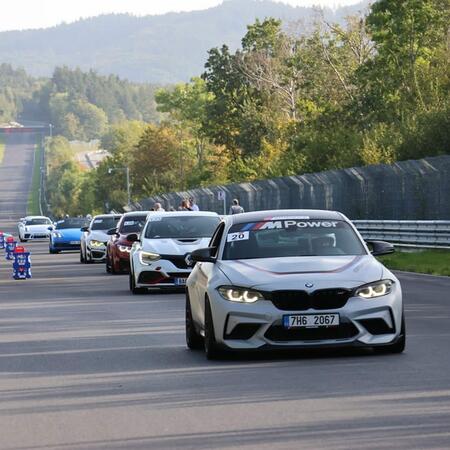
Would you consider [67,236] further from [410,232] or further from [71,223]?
[410,232]

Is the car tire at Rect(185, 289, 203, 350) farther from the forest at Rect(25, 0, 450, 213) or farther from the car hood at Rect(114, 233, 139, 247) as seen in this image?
the forest at Rect(25, 0, 450, 213)

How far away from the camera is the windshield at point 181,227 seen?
26.7 metres

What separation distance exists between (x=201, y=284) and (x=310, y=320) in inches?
58.6

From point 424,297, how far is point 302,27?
77.7m

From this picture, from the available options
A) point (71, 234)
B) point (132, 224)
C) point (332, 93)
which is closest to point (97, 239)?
point (132, 224)

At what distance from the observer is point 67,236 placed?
184ft

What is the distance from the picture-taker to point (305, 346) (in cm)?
1344

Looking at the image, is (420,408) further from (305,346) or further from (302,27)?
(302,27)

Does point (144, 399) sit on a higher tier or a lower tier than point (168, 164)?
higher

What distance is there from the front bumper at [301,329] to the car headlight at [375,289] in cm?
6

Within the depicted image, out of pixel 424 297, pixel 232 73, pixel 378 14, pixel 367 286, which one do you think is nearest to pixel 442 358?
pixel 367 286

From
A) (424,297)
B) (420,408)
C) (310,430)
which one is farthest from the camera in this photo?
(424,297)

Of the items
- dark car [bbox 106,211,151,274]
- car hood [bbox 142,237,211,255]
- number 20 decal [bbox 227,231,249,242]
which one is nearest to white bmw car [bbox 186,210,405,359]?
number 20 decal [bbox 227,231,249,242]

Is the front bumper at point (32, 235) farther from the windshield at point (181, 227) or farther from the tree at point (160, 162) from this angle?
the tree at point (160, 162)
